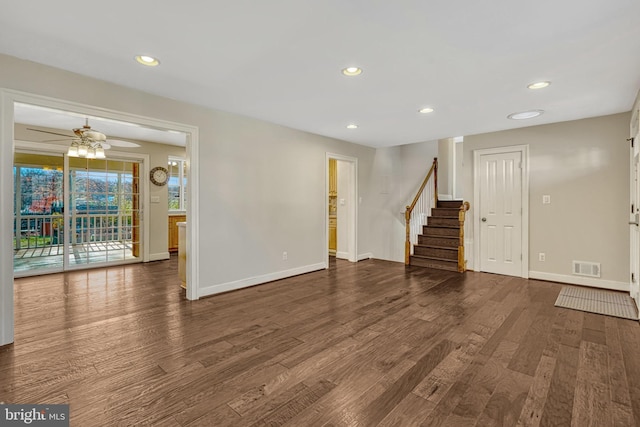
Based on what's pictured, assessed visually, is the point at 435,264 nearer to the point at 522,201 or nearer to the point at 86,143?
the point at 522,201

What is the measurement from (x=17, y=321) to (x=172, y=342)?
1834 millimetres

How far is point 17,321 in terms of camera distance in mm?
3053

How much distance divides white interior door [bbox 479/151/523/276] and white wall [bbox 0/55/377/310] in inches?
107

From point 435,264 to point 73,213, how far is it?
6.77 meters

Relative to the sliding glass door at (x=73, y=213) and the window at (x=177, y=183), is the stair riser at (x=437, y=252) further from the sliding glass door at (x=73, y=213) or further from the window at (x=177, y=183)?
the window at (x=177, y=183)

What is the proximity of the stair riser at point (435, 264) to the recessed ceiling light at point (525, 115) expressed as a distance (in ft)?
8.38

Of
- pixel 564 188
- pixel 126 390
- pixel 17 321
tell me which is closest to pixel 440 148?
pixel 564 188

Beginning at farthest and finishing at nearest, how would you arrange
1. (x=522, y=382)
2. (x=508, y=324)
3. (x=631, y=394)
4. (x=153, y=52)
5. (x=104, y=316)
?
(x=104, y=316), (x=508, y=324), (x=153, y=52), (x=522, y=382), (x=631, y=394)

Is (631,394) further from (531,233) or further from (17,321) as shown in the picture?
(17,321)

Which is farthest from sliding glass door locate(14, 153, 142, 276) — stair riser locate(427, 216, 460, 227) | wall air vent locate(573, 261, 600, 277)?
wall air vent locate(573, 261, 600, 277)

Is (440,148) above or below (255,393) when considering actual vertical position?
above

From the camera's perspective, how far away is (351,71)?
2750 mm

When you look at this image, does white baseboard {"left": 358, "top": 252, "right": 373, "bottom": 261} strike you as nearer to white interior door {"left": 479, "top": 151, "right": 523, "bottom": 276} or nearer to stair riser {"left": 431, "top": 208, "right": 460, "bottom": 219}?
stair riser {"left": 431, "top": 208, "right": 460, "bottom": 219}

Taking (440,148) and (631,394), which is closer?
(631,394)
